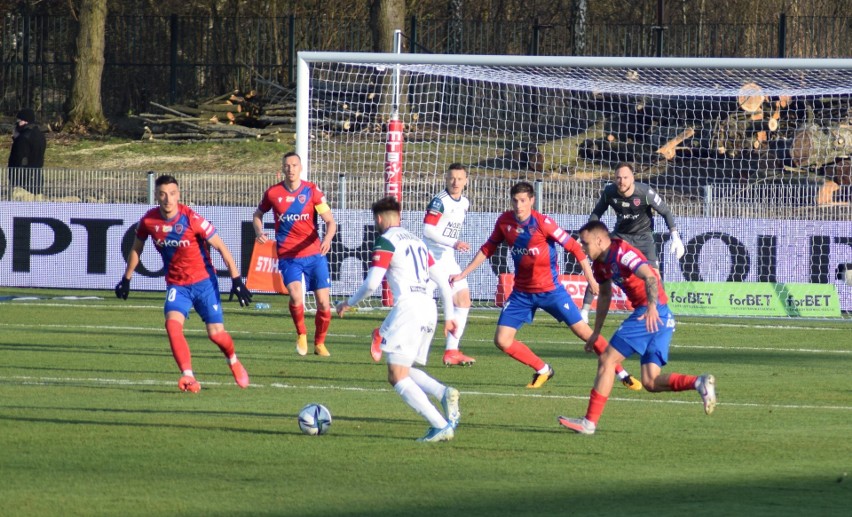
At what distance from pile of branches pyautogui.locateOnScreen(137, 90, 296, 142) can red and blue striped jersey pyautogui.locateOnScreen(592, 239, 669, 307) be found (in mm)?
24993

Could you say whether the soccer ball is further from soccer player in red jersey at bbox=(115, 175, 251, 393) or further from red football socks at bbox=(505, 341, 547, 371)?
red football socks at bbox=(505, 341, 547, 371)

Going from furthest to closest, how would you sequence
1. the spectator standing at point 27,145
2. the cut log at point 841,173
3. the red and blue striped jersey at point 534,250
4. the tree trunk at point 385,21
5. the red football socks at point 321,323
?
the tree trunk at point 385,21
the spectator standing at point 27,145
the cut log at point 841,173
the red football socks at point 321,323
the red and blue striped jersey at point 534,250

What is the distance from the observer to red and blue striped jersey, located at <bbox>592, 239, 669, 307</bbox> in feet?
30.8

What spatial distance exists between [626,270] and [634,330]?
0.43m

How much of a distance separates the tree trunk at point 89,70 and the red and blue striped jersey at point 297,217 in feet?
74.4

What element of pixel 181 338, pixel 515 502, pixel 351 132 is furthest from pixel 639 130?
pixel 515 502

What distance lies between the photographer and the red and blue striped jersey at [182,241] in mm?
11242

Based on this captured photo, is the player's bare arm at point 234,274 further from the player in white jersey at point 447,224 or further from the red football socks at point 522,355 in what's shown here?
the player in white jersey at point 447,224

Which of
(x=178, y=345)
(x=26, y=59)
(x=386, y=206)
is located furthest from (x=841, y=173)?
(x=26, y=59)

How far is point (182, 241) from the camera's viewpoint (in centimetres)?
1123

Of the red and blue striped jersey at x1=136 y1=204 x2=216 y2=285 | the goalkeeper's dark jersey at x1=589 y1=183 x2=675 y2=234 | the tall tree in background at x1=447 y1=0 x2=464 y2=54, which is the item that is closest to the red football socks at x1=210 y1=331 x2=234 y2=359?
the red and blue striped jersey at x1=136 y1=204 x2=216 y2=285

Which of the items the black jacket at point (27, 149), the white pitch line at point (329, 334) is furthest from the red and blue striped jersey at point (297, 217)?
the black jacket at point (27, 149)

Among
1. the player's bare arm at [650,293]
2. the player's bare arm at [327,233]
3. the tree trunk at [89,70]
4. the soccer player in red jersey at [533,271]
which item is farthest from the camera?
the tree trunk at [89,70]

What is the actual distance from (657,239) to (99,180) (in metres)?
9.97
